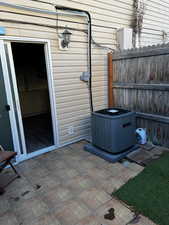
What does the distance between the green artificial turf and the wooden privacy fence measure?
959 millimetres

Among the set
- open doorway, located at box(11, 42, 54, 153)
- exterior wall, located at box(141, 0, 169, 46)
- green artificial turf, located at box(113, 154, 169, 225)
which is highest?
exterior wall, located at box(141, 0, 169, 46)

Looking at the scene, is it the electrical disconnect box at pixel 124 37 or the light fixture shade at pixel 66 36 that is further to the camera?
the electrical disconnect box at pixel 124 37

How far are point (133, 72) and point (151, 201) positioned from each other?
7.97ft

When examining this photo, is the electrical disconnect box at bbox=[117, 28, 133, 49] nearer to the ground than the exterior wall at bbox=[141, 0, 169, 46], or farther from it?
nearer to the ground

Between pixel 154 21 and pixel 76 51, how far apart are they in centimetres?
322

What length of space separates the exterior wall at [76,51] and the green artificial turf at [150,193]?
67.5 inches

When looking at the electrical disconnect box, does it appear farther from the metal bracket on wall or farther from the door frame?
the door frame

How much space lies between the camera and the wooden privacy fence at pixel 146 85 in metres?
2.93

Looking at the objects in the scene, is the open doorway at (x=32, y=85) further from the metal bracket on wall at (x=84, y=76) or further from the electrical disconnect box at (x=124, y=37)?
the electrical disconnect box at (x=124, y=37)

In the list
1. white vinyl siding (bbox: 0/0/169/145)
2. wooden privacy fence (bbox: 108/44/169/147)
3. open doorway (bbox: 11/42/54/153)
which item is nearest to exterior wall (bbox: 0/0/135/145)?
white vinyl siding (bbox: 0/0/169/145)

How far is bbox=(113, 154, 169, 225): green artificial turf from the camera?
169 cm

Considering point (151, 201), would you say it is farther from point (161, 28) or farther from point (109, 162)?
point (161, 28)

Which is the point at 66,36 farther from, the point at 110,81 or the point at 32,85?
the point at 32,85

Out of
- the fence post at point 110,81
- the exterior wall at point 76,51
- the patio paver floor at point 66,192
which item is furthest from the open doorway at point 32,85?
the patio paver floor at point 66,192
